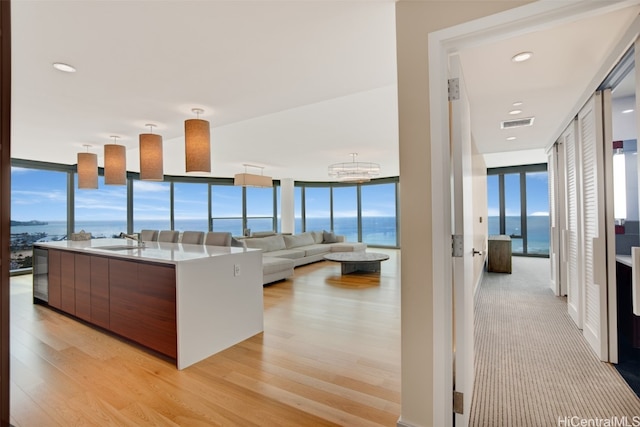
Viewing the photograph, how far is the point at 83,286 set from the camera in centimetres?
339

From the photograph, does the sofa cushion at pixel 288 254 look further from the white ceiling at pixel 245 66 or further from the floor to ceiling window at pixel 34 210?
the floor to ceiling window at pixel 34 210

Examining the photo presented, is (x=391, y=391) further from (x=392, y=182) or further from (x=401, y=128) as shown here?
(x=392, y=182)

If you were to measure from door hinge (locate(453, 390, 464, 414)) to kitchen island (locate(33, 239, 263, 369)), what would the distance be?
2024mm

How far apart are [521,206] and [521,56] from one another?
24.3 feet

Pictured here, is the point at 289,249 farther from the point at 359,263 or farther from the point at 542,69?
the point at 542,69

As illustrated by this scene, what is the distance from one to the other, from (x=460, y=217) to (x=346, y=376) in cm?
150

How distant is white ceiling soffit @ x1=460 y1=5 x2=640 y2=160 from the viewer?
188cm

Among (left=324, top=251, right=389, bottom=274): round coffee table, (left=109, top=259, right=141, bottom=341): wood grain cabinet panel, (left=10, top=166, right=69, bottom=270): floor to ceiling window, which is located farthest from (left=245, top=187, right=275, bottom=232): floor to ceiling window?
(left=109, top=259, right=141, bottom=341): wood grain cabinet panel

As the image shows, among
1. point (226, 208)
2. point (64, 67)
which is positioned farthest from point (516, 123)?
point (226, 208)

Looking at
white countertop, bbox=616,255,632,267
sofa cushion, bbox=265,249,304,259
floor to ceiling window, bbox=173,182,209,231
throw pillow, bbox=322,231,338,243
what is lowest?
sofa cushion, bbox=265,249,304,259

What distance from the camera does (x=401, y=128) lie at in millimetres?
1643

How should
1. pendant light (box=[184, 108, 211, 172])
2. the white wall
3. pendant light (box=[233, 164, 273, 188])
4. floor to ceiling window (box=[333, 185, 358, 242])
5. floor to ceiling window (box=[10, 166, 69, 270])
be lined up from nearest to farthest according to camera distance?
the white wall → pendant light (box=[184, 108, 211, 172]) → floor to ceiling window (box=[10, 166, 69, 270]) → pendant light (box=[233, 164, 273, 188]) → floor to ceiling window (box=[333, 185, 358, 242])

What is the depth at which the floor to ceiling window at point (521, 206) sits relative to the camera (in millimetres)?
8117

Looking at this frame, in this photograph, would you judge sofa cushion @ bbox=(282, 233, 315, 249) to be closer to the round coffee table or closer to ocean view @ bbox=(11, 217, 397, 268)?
ocean view @ bbox=(11, 217, 397, 268)
